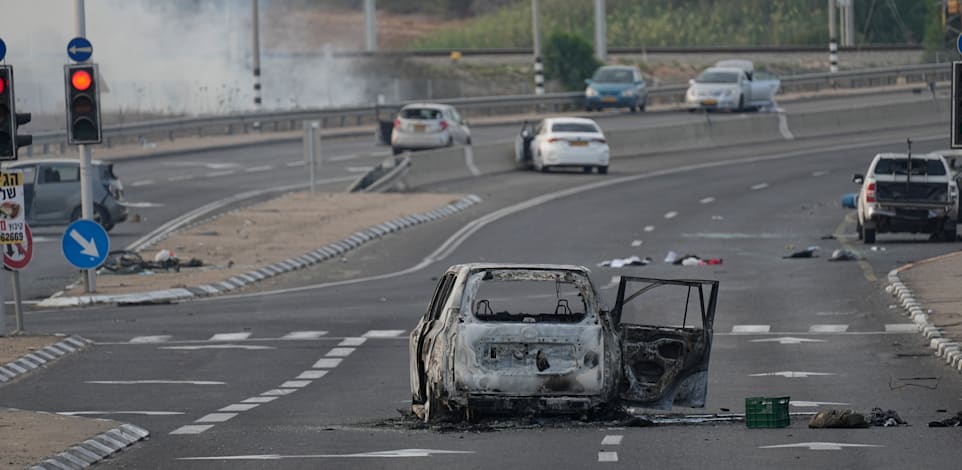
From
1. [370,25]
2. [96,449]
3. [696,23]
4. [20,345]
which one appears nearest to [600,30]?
[370,25]

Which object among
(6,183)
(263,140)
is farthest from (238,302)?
(263,140)

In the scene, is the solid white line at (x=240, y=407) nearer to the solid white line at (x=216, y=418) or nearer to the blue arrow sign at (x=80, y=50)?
the solid white line at (x=216, y=418)

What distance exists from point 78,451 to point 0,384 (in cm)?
716

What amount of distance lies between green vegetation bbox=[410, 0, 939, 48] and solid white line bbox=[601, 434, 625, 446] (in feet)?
299

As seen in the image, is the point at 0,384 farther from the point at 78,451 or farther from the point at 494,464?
the point at 494,464

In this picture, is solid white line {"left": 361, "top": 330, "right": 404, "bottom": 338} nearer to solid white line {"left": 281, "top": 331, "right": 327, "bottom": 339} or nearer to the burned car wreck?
solid white line {"left": 281, "top": 331, "right": 327, "bottom": 339}

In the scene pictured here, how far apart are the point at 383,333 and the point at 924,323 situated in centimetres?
733

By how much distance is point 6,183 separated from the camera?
25031mm

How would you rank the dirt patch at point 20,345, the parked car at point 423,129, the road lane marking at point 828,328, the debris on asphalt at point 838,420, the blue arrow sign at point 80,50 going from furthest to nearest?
the parked car at point 423,129 → the blue arrow sign at point 80,50 → the road lane marking at point 828,328 → the dirt patch at point 20,345 → the debris on asphalt at point 838,420

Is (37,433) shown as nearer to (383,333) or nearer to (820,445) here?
(820,445)

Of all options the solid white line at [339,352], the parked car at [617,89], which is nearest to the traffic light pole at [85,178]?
the solid white line at [339,352]

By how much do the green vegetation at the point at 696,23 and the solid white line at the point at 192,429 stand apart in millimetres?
90441

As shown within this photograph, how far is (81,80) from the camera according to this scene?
2862 cm

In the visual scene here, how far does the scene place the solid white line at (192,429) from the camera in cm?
1692
